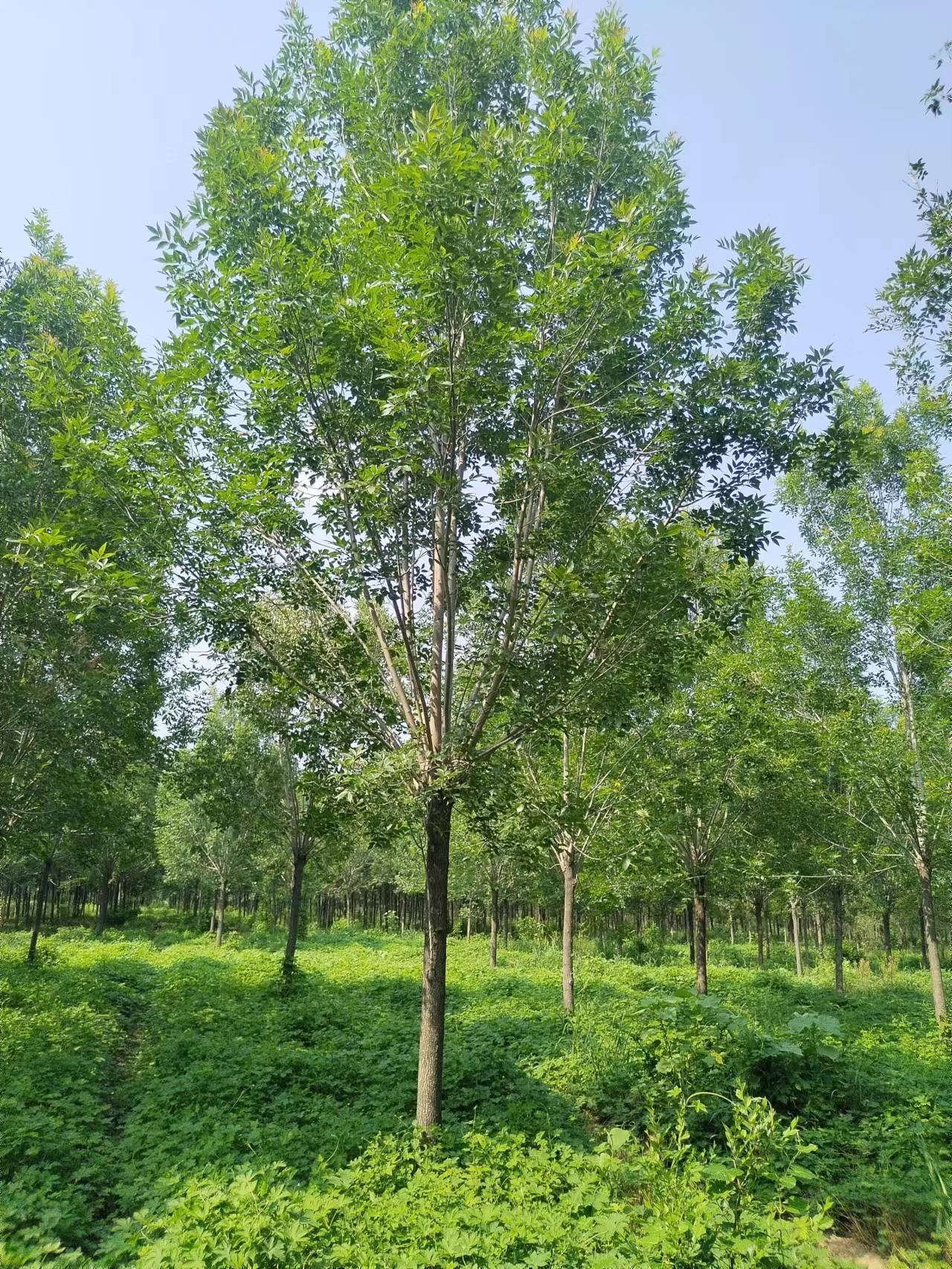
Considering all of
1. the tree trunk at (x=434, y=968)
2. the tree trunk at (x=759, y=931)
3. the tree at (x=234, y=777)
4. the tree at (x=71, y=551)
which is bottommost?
the tree trunk at (x=759, y=931)

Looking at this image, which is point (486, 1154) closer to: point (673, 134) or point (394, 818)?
point (394, 818)

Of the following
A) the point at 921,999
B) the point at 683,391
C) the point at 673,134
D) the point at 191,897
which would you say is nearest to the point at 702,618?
the point at 683,391

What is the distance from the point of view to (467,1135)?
22.6 feet

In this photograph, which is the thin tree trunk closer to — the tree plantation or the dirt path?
the tree plantation

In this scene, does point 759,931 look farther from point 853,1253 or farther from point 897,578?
point 853,1253

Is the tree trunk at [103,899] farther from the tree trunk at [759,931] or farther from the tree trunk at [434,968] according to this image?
the tree trunk at [434,968]

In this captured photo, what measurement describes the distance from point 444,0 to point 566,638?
6.58 m

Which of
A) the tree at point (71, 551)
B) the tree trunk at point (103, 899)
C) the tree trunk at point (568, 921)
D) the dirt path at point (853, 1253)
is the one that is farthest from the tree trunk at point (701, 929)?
the tree trunk at point (103, 899)

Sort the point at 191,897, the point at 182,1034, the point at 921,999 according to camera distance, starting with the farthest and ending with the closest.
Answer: the point at 191,897
the point at 921,999
the point at 182,1034

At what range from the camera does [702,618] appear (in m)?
7.45

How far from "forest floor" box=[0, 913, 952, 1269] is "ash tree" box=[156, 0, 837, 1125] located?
1.54 meters

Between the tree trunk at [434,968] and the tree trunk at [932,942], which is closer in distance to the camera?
the tree trunk at [434,968]

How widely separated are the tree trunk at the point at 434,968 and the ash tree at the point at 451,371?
0.03 meters

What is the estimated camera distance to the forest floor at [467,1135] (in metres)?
4.96
